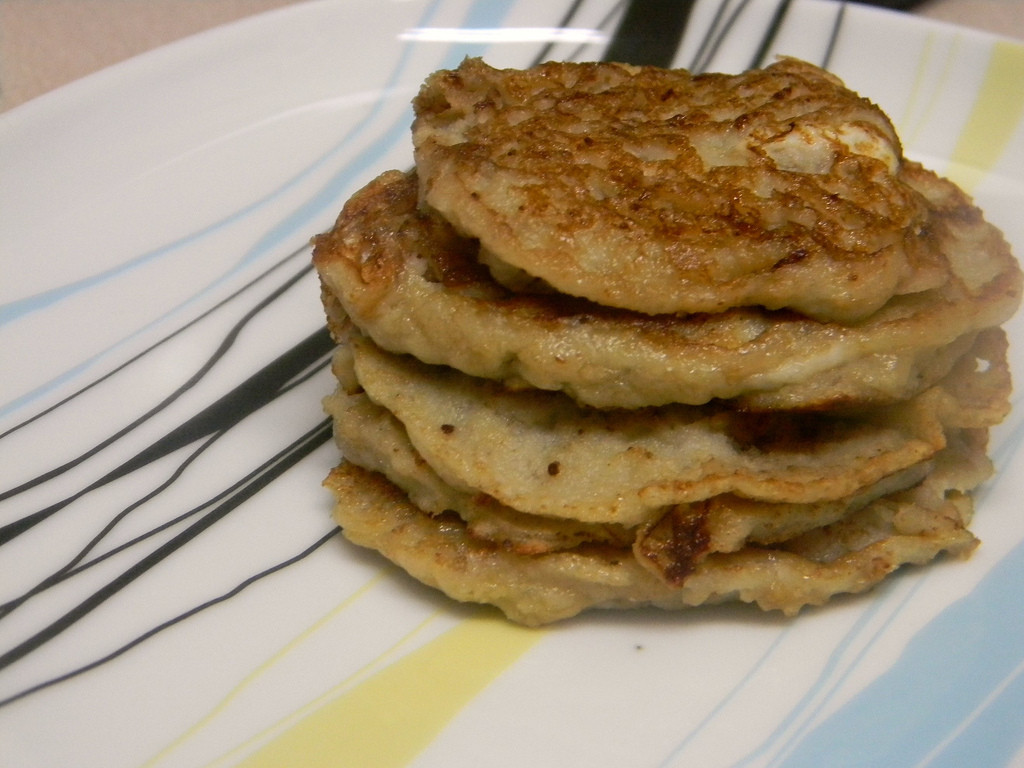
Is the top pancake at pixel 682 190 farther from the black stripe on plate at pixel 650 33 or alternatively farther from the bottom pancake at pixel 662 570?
the black stripe on plate at pixel 650 33

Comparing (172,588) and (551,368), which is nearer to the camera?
(551,368)

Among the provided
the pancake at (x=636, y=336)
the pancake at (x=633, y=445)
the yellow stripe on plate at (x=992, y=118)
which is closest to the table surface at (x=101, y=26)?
the yellow stripe on plate at (x=992, y=118)

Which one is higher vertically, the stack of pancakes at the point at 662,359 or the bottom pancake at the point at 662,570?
the stack of pancakes at the point at 662,359

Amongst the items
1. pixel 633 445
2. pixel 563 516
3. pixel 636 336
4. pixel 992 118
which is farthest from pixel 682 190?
pixel 992 118

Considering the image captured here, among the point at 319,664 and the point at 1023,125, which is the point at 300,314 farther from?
the point at 1023,125

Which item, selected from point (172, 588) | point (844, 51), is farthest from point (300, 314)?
point (844, 51)

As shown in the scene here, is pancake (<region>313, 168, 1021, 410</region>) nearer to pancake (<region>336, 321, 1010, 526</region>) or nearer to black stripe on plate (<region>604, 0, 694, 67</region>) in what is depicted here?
pancake (<region>336, 321, 1010, 526</region>)
